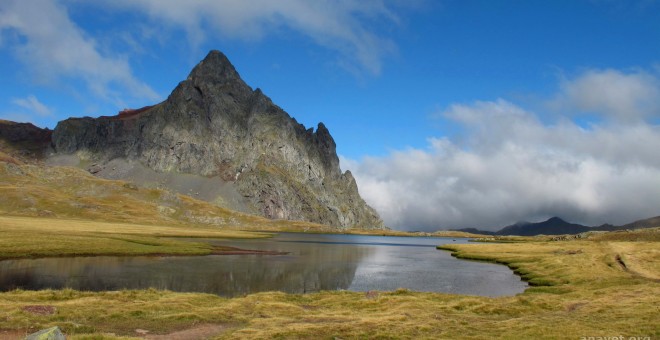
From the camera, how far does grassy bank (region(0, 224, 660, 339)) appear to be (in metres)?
30.1

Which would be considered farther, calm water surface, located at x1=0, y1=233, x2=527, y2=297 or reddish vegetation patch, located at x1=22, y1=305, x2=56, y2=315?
calm water surface, located at x1=0, y1=233, x2=527, y2=297

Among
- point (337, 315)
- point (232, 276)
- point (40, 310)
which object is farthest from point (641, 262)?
point (40, 310)

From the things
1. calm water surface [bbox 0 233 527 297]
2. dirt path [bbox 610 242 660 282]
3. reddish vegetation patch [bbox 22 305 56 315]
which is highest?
dirt path [bbox 610 242 660 282]

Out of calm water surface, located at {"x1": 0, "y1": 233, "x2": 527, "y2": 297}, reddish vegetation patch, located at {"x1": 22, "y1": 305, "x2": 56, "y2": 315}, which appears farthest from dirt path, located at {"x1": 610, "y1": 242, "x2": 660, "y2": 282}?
reddish vegetation patch, located at {"x1": 22, "y1": 305, "x2": 56, "y2": 315}

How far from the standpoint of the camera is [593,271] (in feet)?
234

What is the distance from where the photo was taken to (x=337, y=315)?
39.3 metres

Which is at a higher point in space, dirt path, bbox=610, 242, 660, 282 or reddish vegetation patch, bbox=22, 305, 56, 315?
dirt path, bbox=610, 242, 660, 282

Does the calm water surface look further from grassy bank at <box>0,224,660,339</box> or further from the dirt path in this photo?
the dirt path

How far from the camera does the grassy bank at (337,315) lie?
98.8ft

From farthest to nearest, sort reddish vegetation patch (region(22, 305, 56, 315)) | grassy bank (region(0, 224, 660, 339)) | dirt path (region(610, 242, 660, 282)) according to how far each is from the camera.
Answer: dirt path (region(610, 242, 660, 282)), reddish vegetation patch (region(22, 305, 56, 315)), grassy bank (region(0, 224, 660, 339))

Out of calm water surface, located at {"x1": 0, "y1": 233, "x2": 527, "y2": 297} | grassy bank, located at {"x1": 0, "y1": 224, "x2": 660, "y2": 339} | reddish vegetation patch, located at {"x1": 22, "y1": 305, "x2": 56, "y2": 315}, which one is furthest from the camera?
calm water surface, located at {"x1": 0, "y1": 233, "x2": 527, "y2": 297}

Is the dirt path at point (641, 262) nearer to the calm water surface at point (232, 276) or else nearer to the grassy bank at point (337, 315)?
the grassy bank at point (337, 315)

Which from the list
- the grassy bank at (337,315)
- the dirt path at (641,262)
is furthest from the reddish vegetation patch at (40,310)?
the dirt path at (641,262)

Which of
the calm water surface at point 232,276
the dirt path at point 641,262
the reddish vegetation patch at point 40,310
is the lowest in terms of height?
the calm water surface at point 232,276
